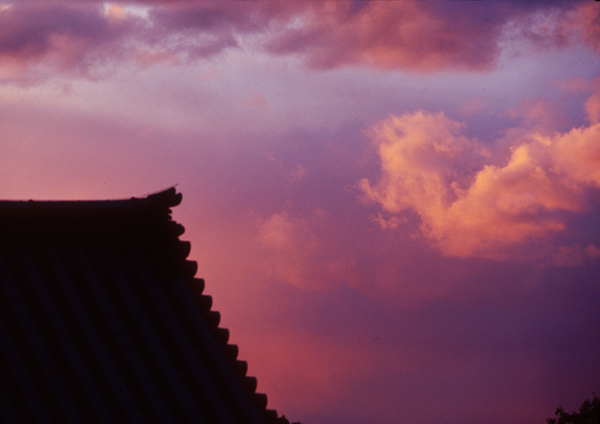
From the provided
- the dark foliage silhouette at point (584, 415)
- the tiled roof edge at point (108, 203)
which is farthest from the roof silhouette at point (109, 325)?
the dark foliage silhouette at point (584, 415)

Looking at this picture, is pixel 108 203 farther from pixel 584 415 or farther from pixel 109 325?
pixel 584 415

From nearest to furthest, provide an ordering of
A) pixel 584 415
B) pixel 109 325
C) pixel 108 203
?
pixel 109 325, pixel 108 203, pixel 584 415

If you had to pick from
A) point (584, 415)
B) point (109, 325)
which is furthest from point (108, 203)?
point (584, 415)

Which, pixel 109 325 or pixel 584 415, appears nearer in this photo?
pixel 109 325

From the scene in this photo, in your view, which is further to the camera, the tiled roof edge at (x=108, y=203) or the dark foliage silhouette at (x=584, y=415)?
the dark foliage silhouette at (x=584, y=415)

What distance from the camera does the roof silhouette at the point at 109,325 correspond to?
716 centimetres

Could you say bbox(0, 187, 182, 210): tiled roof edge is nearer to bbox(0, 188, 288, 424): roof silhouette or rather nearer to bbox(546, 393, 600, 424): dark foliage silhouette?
bbox(0, 188, 288, 424): roof silhouette

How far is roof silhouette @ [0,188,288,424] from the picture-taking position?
716cm

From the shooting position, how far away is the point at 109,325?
7914 millimetres

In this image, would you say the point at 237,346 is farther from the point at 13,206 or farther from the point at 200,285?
the point at 13,206

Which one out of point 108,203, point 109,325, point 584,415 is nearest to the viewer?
point 109,325

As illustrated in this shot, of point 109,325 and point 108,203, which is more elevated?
point 108,203

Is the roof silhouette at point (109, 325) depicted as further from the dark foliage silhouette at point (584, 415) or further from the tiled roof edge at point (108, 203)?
the dark foliage silhouette at point (584, 415)

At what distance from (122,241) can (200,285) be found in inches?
55.9
